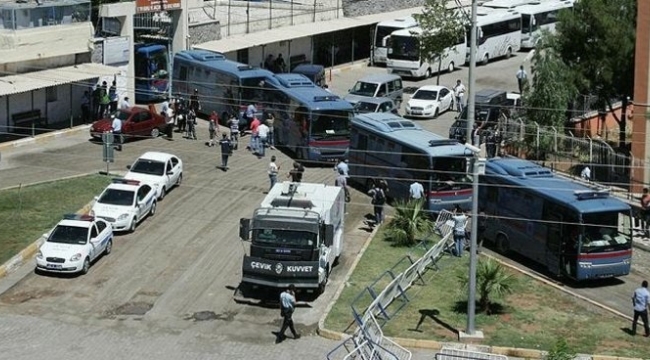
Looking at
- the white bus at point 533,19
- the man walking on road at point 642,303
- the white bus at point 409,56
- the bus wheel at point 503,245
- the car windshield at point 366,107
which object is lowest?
the man walking on road at point 642,303

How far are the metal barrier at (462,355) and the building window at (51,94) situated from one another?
27.0 meters

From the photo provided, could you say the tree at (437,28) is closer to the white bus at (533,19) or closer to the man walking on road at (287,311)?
the white bus at (533,19)

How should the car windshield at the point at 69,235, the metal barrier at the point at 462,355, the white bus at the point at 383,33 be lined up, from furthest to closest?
the white bus at the point at 383,33, the car windshield at the point at 69,235, the metal barrier at the point at 462,355

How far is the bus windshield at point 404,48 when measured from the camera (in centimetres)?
6744

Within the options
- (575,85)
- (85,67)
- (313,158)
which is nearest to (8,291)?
(313,158)

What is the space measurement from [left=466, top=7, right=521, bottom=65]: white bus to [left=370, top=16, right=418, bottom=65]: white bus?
3.59 metres

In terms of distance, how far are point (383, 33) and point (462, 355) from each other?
1595 inches

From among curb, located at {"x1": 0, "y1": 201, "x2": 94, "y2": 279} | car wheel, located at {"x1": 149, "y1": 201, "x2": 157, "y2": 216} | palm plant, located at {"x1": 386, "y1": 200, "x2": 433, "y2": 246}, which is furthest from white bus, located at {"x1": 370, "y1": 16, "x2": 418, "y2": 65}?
curb, located at {"x1": 0, "y1": 201, "x2": 94, "y2": 279}

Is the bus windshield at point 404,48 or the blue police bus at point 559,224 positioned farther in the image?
the bus windshield at point 404,48

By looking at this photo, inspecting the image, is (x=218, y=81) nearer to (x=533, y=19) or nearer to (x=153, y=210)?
(x=153, y=210)

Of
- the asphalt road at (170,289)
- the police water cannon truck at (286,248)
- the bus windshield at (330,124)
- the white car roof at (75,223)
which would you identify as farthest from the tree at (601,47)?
the white car roof at (75,223)

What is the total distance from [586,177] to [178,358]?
2019 cm

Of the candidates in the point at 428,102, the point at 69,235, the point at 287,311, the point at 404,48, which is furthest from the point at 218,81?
the point at 287,311

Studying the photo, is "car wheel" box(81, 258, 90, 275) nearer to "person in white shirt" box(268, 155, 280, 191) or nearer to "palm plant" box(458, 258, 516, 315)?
"person in white shirt" box(268, 155, 280, 191)
